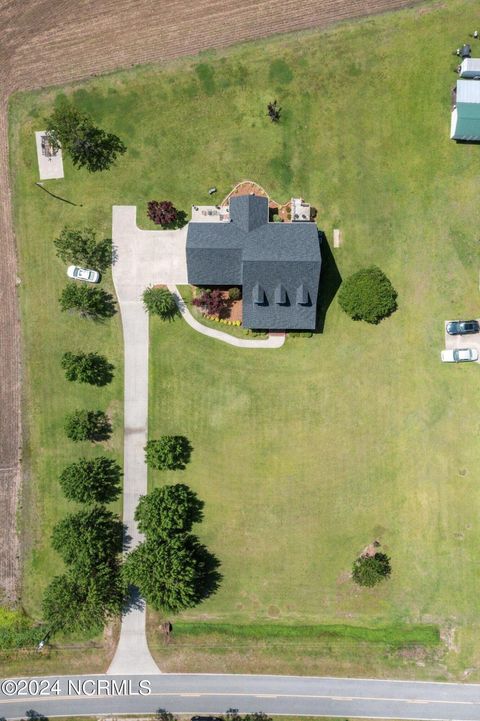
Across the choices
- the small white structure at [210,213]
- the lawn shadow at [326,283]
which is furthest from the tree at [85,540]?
the small white structure at [210,213]

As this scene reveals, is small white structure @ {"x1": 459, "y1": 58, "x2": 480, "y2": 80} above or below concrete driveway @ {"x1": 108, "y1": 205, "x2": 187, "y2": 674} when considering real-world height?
above

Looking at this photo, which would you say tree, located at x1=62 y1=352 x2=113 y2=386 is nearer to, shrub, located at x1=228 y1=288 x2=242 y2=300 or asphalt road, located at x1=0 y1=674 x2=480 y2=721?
shrub, located at x1=228 y1=288 x2=242 y2=300

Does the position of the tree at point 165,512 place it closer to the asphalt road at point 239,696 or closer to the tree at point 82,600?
the tree at point 82,600

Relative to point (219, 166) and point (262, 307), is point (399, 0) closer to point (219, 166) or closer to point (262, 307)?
point (219, 166)

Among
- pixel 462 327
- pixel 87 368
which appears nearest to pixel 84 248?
pixel 87 368

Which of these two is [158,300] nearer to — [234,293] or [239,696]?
[234,293]

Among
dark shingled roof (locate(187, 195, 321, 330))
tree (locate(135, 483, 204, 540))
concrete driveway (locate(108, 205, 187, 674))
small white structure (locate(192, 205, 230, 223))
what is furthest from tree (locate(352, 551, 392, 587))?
small white structure (locate(192, 205, 230, 223))
